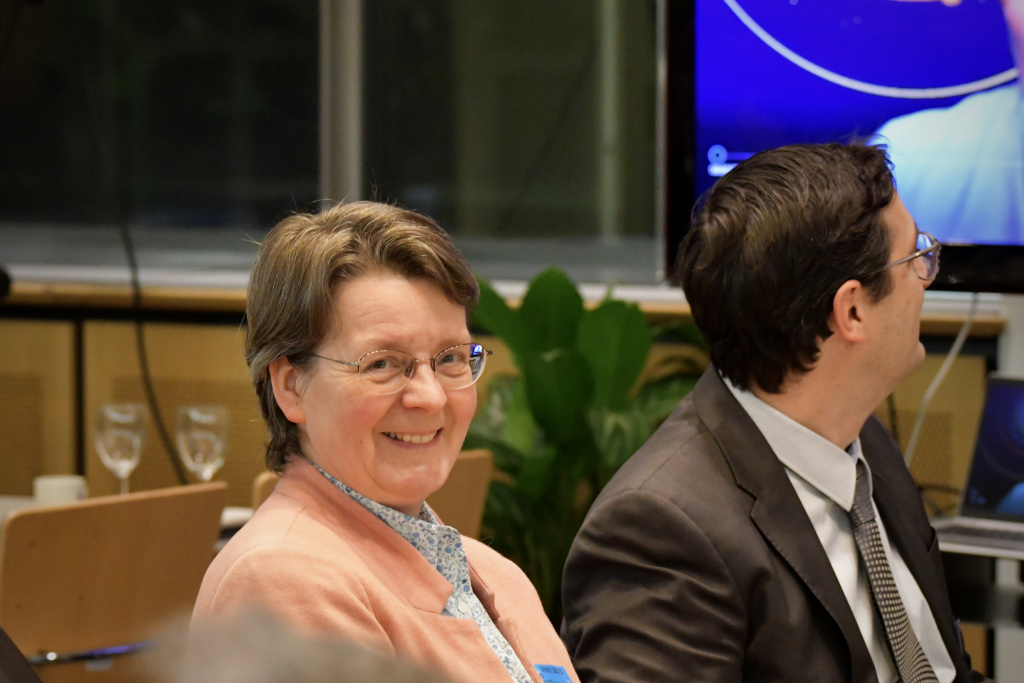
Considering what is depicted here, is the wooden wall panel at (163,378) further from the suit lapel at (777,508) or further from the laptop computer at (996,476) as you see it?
the suit lapel at (777,508)

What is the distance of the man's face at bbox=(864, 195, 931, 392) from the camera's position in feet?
5.77

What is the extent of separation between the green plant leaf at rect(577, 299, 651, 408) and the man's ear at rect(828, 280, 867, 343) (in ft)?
5.49

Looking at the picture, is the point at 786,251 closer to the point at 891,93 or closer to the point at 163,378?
the point at 891,93

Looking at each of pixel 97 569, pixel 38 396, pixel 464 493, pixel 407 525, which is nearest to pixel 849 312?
pixel 407 525

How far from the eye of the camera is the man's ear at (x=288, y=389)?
4.43 feet

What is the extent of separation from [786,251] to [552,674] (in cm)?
70

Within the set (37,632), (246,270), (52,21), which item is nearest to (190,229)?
(246,270)

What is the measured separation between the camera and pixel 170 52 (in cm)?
488

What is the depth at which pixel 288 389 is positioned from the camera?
1358 millimetres

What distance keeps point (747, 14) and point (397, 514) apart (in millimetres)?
1819

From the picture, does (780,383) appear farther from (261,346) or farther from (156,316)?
(156,316)

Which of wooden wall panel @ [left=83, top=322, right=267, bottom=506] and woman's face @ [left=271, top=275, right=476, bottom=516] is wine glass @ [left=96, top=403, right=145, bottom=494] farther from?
woman's face @ [left=271, top=275, right=476, bottom=516]

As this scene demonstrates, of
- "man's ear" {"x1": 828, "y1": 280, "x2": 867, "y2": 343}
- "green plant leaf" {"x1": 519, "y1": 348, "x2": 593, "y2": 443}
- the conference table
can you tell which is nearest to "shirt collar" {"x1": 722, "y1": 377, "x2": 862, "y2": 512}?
"man's ear" {"x1": 828, "y1": 280, "x2": 867, "y2": 343}

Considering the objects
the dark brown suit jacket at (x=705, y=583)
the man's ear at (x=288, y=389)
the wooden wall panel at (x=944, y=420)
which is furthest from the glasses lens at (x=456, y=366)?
the wooden wall panel at (x=944, y=420)
